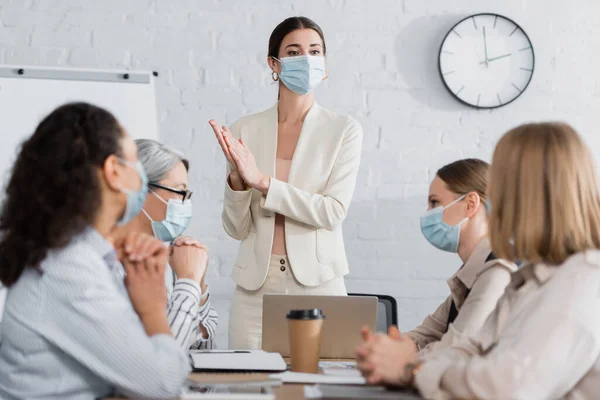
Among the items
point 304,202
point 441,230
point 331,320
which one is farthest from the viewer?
point 304,202

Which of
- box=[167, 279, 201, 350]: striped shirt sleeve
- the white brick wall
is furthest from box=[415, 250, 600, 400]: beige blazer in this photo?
the white brick wall

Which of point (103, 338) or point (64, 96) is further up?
point (64, 96)

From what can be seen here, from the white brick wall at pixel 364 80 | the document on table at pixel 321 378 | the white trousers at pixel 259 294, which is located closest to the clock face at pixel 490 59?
the white brick wall at pixel 364 80

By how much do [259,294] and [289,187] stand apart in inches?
13.6

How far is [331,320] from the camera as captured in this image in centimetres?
175

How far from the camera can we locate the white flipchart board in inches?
122

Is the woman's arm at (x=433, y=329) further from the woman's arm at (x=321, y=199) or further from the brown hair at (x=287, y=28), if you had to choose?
the brown hair at (x=287, y=28)

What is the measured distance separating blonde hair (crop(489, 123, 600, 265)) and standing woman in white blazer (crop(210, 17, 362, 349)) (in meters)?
1.14

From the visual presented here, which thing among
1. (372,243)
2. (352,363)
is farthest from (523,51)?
(352,363)

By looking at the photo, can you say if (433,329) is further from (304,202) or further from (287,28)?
(287,28)

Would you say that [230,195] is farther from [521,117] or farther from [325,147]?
[521,117]

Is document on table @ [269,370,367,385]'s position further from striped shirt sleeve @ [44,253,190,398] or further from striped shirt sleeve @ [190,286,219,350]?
striped shirt sleeve @ [190,286,219,350]

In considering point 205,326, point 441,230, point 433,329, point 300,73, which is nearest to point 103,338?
point 205,326

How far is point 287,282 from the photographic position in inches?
93.1
